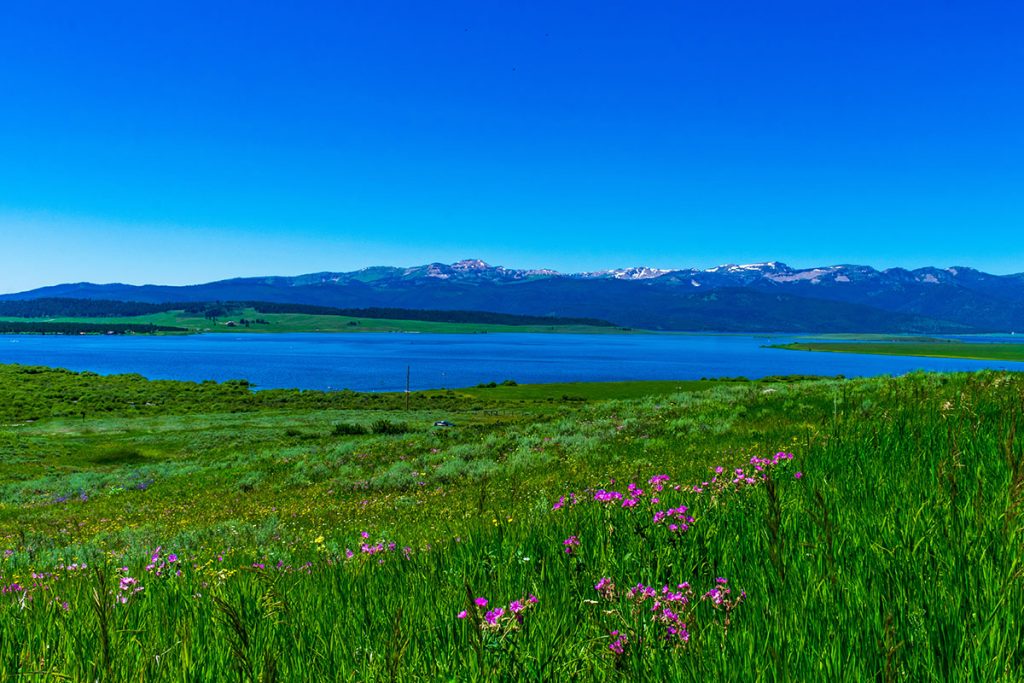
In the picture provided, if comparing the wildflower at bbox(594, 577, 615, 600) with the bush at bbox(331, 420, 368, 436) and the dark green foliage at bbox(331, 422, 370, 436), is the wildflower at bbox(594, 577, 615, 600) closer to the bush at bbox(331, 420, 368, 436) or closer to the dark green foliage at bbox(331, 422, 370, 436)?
the dark green foliage at bbox(331, 422, 370, 436)

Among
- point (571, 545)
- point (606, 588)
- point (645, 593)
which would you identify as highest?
point (645, 593)

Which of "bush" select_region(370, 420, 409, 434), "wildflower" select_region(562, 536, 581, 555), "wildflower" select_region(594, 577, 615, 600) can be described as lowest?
"bush" select_region(370, 420, 409, 434)

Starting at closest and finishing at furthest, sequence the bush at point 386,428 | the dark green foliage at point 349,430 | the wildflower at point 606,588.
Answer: the wildflower at point 606,588 < the bush at point 386,428 < the dark green foliage at point 349,430

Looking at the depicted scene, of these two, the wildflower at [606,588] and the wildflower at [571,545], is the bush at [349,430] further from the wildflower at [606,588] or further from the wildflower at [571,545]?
the wildflower at [606,588]

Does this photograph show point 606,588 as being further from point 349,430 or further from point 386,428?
point 349,430

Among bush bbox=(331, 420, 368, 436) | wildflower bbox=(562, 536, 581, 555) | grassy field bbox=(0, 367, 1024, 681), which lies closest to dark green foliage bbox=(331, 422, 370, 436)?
bush bbox=(331, 420, 368, 436)

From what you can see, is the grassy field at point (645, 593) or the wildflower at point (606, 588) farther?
the wildflower at point (606, 588)

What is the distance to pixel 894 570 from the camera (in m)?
2.49

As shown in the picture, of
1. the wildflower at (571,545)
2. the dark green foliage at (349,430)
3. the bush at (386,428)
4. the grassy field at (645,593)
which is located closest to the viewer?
the grassy field at (645,593)

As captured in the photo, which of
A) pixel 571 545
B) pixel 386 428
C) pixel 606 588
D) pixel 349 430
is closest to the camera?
pixel 606 588

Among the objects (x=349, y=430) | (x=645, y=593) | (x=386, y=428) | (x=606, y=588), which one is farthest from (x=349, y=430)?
(x=645, y=593)

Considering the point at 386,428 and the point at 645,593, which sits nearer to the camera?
the point at 645,593

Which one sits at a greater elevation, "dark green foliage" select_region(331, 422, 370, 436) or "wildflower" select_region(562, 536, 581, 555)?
"wildflower" select_region(562, 536, 581, 555)

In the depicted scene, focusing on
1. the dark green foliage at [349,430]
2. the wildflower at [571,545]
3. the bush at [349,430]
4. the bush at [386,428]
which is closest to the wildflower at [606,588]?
the wildflower at [571,545]
